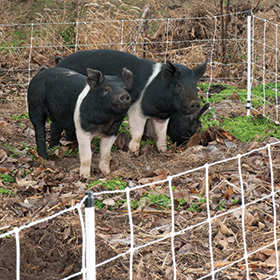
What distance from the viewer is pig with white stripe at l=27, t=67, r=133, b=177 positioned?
5.54m

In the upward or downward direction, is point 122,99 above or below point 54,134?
above

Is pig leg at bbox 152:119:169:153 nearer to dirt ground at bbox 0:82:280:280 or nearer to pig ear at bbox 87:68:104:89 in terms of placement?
dirt ground at bbox 0:82:280:280

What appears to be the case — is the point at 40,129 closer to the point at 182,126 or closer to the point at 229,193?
the point at 182,126

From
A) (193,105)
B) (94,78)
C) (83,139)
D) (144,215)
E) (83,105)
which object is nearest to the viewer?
(144,215)

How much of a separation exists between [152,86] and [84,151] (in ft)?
3.95

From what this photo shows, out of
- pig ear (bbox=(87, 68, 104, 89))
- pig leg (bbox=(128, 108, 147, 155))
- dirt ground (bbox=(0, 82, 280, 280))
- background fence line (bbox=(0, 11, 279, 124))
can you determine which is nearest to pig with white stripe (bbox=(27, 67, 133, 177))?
pig ear (bbox=(87, 68, 104, 89))

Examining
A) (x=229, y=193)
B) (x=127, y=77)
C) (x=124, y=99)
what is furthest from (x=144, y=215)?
(x=127, y=77)

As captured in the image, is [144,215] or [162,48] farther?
[162,48]

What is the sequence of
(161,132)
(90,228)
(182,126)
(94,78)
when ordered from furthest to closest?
(182,126)
(161,132)
(94,78)
(90,228)

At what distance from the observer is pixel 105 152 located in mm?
6043

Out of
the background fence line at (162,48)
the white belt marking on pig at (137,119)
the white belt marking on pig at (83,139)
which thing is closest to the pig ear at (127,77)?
the white belt marking on pig at (83,139)

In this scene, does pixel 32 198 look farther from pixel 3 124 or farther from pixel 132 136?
pixel 3 124

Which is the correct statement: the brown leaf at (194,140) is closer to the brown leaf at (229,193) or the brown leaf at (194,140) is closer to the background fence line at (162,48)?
the brown leaf at (229,193)

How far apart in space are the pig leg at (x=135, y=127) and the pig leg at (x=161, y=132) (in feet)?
0.65
